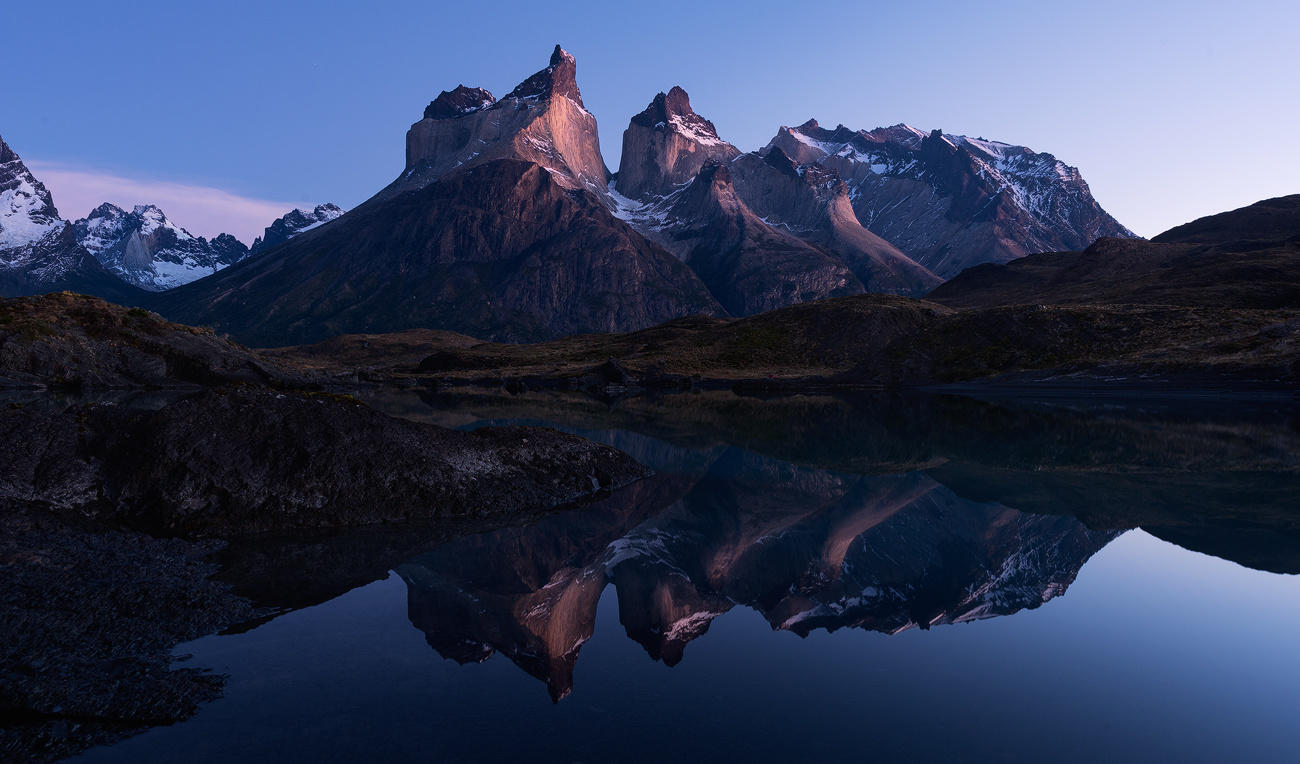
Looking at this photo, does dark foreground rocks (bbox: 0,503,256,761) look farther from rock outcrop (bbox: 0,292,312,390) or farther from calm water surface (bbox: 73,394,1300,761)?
rock outcrop (bbox: 0,292,312,390)

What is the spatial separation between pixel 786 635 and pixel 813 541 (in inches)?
412

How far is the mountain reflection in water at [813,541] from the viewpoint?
18297 millimetres

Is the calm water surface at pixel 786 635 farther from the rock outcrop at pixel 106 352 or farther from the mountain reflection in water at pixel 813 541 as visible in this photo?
the rock outcrop at pixel 106 352

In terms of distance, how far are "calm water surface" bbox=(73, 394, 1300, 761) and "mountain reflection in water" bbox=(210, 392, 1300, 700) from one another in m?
0.15

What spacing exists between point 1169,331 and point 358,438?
140 m

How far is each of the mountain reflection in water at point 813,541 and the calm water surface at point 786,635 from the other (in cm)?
15

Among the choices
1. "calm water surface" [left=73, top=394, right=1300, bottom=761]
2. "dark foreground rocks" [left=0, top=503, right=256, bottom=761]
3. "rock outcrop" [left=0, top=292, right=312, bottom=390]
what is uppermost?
"rock outcrop" [left=0, top=292, right=312, bottom=390]

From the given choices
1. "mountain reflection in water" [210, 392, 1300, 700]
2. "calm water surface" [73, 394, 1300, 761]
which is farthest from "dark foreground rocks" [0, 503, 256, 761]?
"mountain reflection in water" [210, 392, 1300, 700]

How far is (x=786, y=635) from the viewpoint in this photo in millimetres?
17141

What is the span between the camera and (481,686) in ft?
44.9

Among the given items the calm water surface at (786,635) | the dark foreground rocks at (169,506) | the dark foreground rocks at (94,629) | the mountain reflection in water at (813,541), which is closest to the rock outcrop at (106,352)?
the mountain reflection in water at (813,541)

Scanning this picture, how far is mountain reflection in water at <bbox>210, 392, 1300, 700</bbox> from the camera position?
18297mm

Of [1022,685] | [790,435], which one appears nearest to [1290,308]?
[790,435]

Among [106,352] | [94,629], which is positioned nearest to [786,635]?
[94,629]
